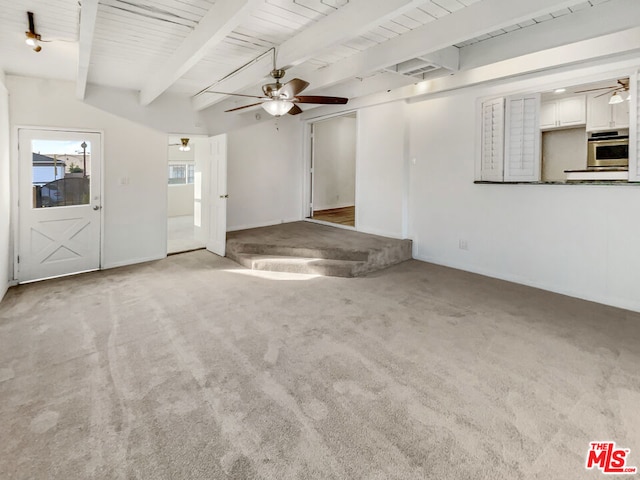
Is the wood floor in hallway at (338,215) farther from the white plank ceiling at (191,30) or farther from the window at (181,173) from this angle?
the window at (181,173)

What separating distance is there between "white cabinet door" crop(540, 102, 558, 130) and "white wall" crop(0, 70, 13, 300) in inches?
312

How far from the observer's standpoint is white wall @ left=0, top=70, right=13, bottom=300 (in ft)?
13.3

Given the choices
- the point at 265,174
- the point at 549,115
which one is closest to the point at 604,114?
the point at 549,115

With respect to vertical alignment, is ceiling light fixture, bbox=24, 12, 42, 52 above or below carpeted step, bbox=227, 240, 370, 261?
above

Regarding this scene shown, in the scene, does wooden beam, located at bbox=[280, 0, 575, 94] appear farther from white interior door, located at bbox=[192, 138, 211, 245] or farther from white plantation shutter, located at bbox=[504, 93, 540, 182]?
white interior door, located at bbox=[192, 138, 211, 245]

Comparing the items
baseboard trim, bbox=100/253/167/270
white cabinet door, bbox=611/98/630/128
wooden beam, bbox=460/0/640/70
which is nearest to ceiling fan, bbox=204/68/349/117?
wooden beam, bbox=460/0/640/70

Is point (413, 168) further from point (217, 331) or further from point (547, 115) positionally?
point (217, 331)

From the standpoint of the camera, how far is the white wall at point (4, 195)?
13.3 ft

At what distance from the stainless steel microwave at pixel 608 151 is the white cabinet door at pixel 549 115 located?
0.64 meters

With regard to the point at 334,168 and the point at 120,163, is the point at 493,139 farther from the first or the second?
the point at 120,163

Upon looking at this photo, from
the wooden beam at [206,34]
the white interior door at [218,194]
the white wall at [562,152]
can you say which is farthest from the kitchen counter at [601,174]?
the white interior door at [218,194]

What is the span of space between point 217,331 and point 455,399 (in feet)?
6.63

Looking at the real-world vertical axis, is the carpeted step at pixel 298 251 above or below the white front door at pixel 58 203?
below

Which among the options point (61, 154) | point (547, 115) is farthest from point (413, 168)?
point (61, 154)
